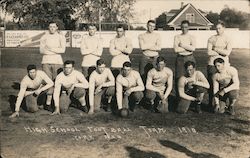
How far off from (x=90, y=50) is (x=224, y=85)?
2686 mm

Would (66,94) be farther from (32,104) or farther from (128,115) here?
(128,115)

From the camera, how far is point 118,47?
25.2ft

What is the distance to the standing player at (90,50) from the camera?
7.65 m

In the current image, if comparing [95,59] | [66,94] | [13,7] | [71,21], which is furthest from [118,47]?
[71,21]

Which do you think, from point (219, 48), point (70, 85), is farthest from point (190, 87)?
point (70, 85)

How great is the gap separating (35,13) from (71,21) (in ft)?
11.0

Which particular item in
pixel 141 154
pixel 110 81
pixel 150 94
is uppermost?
pixel 110 81

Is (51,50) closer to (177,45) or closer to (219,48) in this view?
(177,45)

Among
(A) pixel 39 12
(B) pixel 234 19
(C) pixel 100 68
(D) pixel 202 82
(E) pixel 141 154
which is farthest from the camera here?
(B) pixel 234 19

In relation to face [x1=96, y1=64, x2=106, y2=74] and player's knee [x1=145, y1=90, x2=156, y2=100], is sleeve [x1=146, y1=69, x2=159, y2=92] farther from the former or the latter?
face [x1=96, y1=64, x2=106, y2=74]

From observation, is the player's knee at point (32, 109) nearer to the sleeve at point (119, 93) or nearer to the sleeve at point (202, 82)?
the sleeve at point (119, 93)

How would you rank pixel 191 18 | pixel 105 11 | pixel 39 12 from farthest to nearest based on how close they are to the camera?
1. pixel 191 18
2. pixel 105 11
3. pixel 39 12

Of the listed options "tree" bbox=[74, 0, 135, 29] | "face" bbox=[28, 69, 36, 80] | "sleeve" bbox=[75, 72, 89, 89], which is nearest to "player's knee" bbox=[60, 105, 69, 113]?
"sleeve" bbox=[75, 72, 89, 89]

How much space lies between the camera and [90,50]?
7.64 meters
